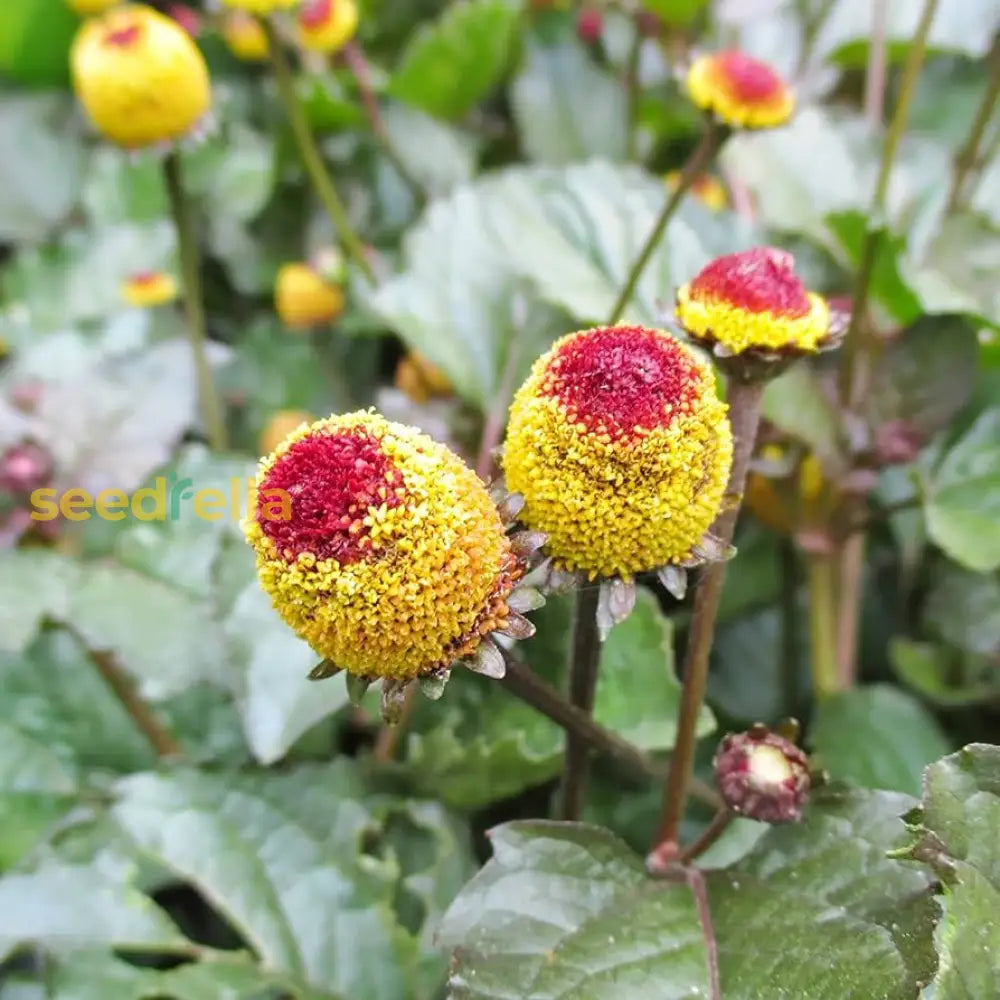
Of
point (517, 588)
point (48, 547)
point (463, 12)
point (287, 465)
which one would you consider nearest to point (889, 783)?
point (517, 588)

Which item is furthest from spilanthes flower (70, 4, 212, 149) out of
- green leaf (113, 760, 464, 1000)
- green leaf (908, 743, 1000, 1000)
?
green leaf (908, 743, 1000, 1000)

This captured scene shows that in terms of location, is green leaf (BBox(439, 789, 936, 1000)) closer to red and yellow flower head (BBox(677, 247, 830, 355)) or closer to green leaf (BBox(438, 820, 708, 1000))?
green leaf (BBox(438, 820, 708, 1000))

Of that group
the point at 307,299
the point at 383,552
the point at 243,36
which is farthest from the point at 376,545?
the point at 243,36

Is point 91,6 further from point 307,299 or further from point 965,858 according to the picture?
point 965,858

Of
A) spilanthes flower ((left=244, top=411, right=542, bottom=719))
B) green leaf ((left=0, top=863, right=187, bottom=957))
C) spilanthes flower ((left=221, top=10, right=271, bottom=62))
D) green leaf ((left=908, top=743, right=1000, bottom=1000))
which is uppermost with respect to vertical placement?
spilanthes flower ((left=221, top=10, right=271, bottom=62))

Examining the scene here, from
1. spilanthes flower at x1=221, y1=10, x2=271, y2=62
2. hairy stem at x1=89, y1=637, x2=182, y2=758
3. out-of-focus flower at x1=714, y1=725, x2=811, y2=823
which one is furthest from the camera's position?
spilanthes flower at x1=221, y1=10, x2=271, y2=62

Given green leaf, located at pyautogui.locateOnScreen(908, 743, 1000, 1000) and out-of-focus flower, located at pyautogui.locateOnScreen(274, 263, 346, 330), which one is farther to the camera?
out-of-focus flower, located at pyautogui.locateOnScreen(274, 263, 346, 330)
